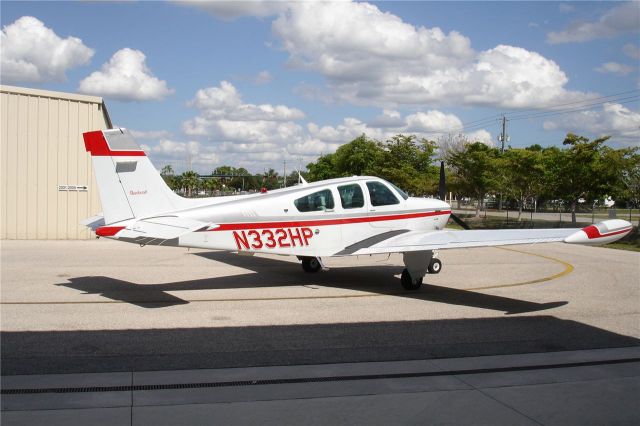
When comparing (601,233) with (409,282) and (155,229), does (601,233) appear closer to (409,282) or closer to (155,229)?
(409,282)

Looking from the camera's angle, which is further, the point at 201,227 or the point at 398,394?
the point at 201,227

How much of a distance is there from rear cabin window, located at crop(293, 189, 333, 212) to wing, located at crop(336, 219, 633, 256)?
1027mm

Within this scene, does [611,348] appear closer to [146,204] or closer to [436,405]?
[436,405]

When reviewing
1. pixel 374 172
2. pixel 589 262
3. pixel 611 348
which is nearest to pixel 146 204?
pixel 611 348

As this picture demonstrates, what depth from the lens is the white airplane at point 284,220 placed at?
10070mm

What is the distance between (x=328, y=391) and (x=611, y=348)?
437cm

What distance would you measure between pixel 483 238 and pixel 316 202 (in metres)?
3.42

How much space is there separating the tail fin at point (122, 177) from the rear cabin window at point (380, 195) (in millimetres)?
4358

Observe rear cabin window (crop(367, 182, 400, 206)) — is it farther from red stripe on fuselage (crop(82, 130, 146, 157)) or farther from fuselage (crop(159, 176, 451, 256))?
red stripe on fuselage (crop(82, 130, 146, 157))

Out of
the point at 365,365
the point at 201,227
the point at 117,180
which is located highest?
the point at 117,180

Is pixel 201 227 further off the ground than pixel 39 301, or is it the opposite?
pixel 201 227

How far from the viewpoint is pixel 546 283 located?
1391 centimetres

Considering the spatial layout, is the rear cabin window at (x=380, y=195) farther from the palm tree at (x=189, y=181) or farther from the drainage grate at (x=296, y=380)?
the palm tree at (x=189, y=181)

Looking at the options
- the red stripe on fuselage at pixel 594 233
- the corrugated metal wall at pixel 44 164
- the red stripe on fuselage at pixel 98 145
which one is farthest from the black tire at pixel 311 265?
the corrugated metal wall at pixel 44 164
